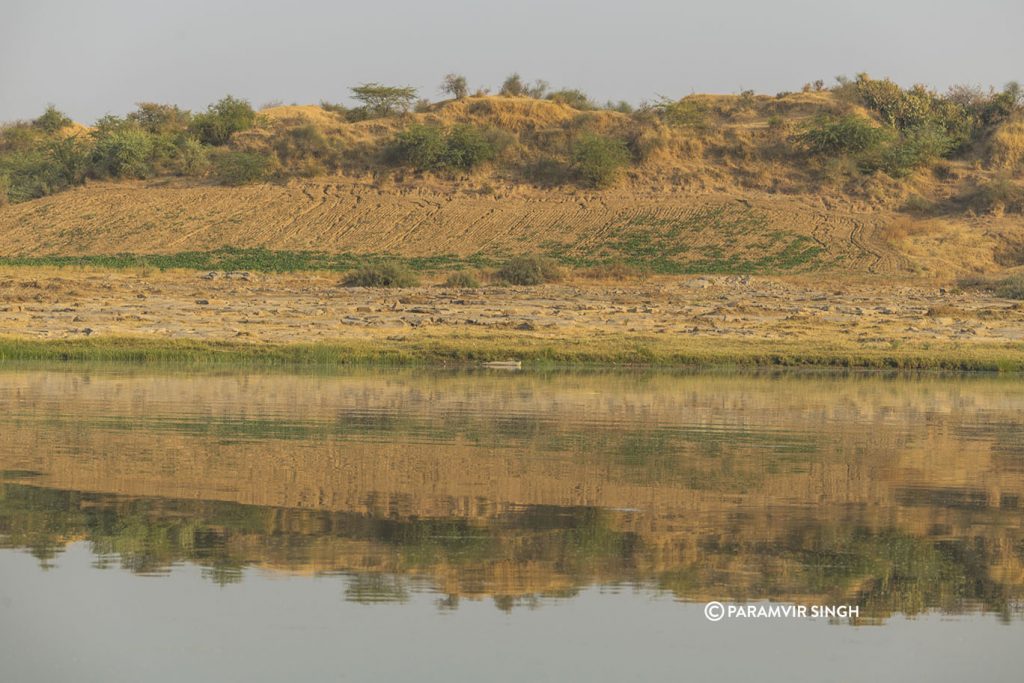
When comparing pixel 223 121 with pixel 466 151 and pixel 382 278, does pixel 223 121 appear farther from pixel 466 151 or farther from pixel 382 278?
pixel 382 278

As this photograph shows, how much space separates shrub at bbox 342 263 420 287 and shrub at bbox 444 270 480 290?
3.65ft

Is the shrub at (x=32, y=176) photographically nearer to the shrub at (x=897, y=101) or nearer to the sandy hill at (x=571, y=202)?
the sandy hill at (x=571, y=202)

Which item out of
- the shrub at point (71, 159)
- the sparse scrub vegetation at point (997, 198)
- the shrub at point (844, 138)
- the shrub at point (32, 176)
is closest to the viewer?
the sparse scrub vegetation at point (997, 198)

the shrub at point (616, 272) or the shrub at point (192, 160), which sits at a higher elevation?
the shrub at point (192, 160)

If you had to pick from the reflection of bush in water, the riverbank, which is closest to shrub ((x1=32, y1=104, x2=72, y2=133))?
the riverbank

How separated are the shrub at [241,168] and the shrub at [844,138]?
24.8m

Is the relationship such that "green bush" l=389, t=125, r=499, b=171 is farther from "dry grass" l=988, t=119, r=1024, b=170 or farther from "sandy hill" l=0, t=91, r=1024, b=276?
"dry grass" l=988, t=119, r=1024, b=170

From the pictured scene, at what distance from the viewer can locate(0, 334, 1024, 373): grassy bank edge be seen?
100ft

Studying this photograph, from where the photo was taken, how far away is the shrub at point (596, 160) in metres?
64.5

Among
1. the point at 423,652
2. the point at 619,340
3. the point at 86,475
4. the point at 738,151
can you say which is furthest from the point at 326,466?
the point at 738,151

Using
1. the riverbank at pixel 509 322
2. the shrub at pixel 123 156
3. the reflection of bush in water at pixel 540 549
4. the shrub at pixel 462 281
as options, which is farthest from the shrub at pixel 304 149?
the reflection of bush in water at pixel 540 549

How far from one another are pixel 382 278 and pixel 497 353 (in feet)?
50.4

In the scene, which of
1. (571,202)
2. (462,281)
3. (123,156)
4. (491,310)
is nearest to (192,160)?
(123,156)

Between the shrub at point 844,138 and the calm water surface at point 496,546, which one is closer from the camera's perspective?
the calm water surface at point 496,546
